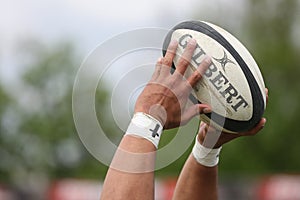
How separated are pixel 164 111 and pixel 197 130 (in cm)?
61

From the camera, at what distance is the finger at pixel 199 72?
409 cm

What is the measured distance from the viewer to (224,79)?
165 inches

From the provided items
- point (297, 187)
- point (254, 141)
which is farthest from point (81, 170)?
point (297, 187)

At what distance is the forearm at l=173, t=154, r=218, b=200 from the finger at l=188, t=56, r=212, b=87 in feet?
2.65

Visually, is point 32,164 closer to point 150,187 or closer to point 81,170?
point 81,170

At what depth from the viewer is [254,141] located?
4434cm

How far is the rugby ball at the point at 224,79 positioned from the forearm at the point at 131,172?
36 centimetres

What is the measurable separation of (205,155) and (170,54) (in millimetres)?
818

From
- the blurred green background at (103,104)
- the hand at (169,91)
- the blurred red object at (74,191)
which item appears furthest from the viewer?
the blurred green background at (103,104)

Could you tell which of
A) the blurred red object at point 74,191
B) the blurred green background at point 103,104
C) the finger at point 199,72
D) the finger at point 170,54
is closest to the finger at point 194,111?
the finger at point 199,72

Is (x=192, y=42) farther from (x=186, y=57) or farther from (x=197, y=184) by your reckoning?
Answer: (x=197, y=184)

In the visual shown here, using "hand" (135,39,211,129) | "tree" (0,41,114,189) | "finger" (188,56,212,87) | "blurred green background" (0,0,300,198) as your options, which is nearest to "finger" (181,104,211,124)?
"hand" (135,39,211,129)

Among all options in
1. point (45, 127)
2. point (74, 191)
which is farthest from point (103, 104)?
point (45, 127)

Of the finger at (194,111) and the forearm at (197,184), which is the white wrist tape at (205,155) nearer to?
the forearm at (197,184)
